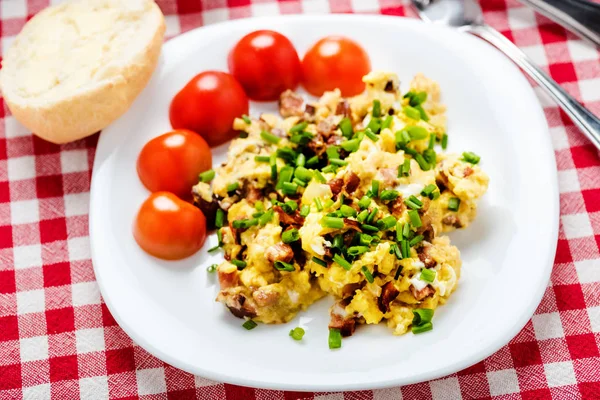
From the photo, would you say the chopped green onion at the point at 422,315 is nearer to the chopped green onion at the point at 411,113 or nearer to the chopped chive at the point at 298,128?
the chopped green onion at the point at 411,113

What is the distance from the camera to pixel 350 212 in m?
2.53

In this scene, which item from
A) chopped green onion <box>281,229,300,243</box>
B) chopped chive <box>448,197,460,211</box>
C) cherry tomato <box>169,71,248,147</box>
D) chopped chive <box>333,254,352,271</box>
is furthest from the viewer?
cherry tomato <box>169,71,248,147</box>

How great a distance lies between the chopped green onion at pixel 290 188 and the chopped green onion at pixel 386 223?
38cm

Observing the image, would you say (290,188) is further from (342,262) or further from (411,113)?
(411,113)

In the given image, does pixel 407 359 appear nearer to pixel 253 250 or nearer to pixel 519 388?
pixel 519 388

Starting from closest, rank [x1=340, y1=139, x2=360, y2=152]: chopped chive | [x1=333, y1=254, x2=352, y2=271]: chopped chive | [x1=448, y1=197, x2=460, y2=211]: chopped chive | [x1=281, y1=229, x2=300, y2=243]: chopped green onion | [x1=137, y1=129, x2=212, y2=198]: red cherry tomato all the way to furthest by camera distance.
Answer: [x1=333, y1=254, x2=352, y2=271]: chopped chive < [x1=281, y1=229, x2=300, y2=243]: chopped green onion < [x1=448, y1=197, x2=460, y2=211]: chopped chive < [x1=340, y1=139, x2=360, y2=152]: chopped chive < [x1=137, y1=129, x2=212, y2=198]: red cherry tomato

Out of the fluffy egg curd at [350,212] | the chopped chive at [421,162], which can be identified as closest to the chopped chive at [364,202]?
the fluffy egg curd at [350,212]

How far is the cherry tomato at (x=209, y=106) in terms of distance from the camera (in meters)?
2.99

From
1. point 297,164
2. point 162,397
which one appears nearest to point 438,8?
point 297,164

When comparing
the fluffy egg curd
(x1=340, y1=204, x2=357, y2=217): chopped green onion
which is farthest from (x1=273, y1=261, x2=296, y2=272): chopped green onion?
(x1=340, y1=204, x2=357, y2=217): chopped green onion

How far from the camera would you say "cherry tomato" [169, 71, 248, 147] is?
2986 millimetres

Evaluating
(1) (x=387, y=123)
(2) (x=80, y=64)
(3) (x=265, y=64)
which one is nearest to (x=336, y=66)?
(3) (x=265, y=64)

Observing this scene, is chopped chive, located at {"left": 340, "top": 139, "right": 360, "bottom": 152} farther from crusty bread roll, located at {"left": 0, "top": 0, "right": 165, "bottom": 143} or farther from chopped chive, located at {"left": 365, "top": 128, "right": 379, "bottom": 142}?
crusty bread roll, located at {"left": 0, "top": 0, "right": 165, "bottom": 143}

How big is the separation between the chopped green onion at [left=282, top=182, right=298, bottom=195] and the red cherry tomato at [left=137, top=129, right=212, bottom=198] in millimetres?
418
